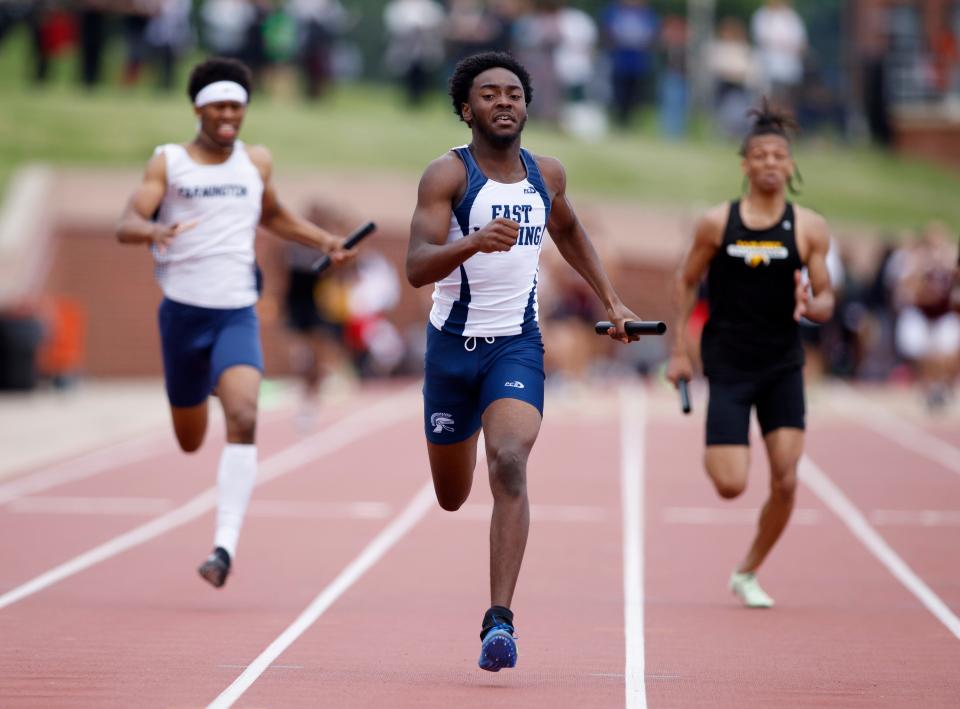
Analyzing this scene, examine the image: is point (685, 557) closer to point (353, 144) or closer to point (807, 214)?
point (807, 214)

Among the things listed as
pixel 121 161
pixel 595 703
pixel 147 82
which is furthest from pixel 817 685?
pixel 147 82

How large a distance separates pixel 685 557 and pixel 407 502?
122 inches

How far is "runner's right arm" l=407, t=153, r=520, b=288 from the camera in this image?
6.80 meters

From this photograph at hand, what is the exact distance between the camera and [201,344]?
9.25 metres

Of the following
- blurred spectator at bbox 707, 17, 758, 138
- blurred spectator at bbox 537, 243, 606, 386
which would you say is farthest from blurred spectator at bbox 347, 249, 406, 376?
blurred spectator at bbox 707, 17, 758, 138

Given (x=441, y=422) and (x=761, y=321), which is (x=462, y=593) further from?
(x=441, y=422)

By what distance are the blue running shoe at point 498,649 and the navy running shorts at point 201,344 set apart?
9.34ft

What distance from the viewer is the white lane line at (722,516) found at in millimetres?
12758

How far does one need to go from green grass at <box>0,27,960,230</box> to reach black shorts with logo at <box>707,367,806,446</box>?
68.9 ft

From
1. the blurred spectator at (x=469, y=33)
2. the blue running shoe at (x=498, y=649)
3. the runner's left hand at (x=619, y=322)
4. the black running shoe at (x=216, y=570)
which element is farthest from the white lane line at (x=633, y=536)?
the blurred spectator at (x=469, y=33)

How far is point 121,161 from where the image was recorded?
95.6 ft

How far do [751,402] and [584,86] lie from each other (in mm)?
30125

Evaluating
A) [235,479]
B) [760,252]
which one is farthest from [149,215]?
[760,252]

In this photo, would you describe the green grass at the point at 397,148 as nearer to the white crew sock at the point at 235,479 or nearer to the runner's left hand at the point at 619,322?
the white crew sock at the point at 235,479
